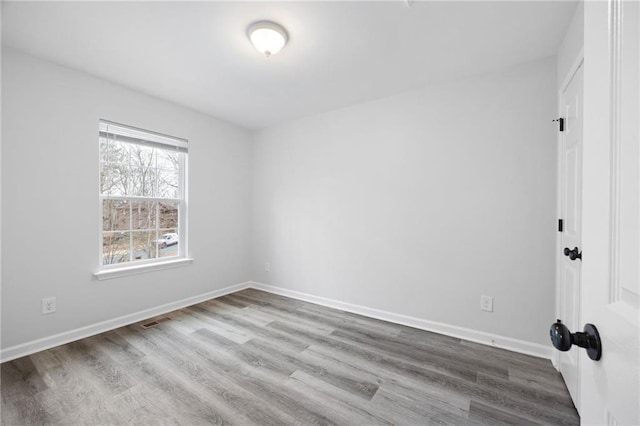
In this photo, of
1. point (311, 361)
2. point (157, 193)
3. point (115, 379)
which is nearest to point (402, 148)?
point (311, 361)

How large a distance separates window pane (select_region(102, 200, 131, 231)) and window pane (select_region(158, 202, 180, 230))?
0.37 meters

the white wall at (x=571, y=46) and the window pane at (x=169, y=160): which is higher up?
the white wall at (x=571, y=46)

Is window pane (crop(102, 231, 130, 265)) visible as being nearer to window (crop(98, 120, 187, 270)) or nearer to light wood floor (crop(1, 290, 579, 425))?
window (crop(98, 120, 187, 270))

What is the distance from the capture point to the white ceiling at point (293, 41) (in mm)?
1850

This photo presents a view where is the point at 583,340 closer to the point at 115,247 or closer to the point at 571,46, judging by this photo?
the point at 571,46

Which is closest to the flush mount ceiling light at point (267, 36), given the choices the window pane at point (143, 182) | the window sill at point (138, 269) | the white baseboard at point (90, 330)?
the window pane at point (143, 182)

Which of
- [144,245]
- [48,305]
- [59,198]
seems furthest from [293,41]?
[48,305]

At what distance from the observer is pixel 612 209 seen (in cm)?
51

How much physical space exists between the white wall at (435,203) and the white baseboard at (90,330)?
1.32m

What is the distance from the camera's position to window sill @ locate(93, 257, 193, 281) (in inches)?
110

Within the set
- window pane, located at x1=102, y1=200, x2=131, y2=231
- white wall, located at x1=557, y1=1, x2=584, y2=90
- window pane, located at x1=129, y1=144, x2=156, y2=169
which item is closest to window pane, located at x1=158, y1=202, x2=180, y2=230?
window pane, located at x1=102, y1=200, x2=131, y2=231

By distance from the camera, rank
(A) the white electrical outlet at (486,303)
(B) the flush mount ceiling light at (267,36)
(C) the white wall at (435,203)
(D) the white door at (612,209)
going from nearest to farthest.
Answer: (D) the white door at (612,209), (B) the flush mount ceiling light at (267,36), (C) the white wall at (435,203), (A) the white electrical outlet at (486,303)

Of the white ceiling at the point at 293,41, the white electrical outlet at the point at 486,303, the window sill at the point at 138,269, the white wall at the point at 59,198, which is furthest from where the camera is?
the window sill at the point at 138,269

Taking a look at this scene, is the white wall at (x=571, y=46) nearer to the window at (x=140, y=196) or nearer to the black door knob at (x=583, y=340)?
the black door knob at (x=583, y=340)
